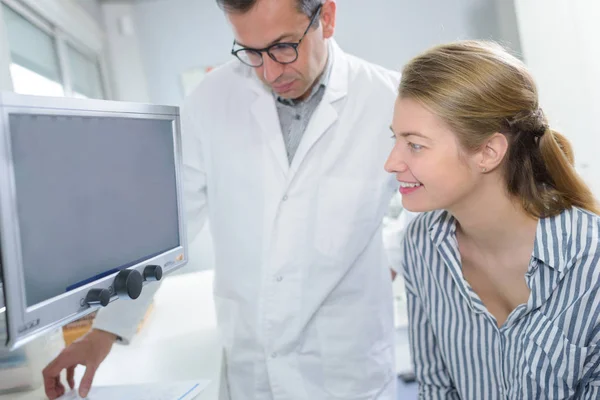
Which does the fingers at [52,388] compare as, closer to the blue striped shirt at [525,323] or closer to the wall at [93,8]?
the blue striped shirt at [525,323]

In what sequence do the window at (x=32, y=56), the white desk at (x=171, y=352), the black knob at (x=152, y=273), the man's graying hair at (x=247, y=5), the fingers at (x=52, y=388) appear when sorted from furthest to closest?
1. the window at (x=32, y=56)
2. the white desk at (x=171, y=352)
3. the man's graying hair at (x=247, y=5)
4. the fingers at (x=52, y=388)
5. the black knob at (x=152, y=273)

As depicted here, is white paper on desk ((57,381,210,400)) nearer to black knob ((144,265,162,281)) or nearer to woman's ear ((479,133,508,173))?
black knob ((144,265,162,281))

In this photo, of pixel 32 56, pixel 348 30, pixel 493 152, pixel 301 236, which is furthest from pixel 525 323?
pixel 348 30

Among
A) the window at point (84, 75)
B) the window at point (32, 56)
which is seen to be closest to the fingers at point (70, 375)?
the window at point (32, 56)

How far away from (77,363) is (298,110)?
2.54 ft

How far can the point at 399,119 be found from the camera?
110 centimetres

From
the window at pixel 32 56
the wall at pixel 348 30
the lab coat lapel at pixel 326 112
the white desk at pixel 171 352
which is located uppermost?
the wall at pixel 348 30

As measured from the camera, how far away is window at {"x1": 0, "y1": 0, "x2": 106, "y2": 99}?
234 cm

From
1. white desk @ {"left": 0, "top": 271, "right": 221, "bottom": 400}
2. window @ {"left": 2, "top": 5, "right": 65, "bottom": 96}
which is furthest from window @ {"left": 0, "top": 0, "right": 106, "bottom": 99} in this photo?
white desk @ {"left": 0, "top": 271, "right": 221, "bottom": 400}

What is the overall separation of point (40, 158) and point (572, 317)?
35.1 inches

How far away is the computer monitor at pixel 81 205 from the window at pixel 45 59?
1.38m

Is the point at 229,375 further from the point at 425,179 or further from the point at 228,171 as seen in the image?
the point at 425,179

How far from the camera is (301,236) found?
1325mm

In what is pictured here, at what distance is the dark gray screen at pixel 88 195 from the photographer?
2.22 feet
